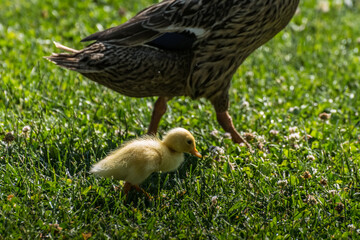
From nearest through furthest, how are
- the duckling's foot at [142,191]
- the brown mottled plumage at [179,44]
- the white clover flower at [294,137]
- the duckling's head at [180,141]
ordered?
the duckling's foot at [142,191], the duckling's head at [180,141], the brown mottled plumage at [179,44], the white clover flower at [294,137]

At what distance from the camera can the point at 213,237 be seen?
439 cm

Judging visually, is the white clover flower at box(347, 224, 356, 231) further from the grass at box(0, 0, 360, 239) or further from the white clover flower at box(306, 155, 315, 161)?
the white clover flower at box(306, 155, 315, 161)

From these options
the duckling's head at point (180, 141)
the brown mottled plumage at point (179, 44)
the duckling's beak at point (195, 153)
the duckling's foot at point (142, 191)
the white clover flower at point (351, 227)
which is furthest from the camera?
the brown mottled plumage at point (179, 44)

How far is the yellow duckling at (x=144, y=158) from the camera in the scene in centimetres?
480

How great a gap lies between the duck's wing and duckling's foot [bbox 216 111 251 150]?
36.3 inches

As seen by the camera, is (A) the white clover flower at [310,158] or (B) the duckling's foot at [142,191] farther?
(A) the white clover flower at [310,158]

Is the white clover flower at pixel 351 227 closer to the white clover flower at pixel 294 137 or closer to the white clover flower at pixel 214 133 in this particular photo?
the white clover flower at pixel 294 137

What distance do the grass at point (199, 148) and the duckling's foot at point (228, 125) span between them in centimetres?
14

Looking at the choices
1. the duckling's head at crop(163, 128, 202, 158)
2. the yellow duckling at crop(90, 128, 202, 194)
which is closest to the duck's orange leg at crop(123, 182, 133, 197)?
the yellow duckling at crop(90, 128, 202, 194)

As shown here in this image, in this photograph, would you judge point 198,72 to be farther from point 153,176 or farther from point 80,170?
point 80,170

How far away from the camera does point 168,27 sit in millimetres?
5562

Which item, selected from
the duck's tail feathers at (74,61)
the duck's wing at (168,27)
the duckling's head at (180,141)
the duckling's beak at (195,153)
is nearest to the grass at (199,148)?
the duckling's beak at (195,153)

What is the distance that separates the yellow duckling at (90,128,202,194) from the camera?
4801 millimetres

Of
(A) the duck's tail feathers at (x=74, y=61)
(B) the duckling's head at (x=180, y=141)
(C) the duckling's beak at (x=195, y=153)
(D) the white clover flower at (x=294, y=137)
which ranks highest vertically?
(A) the duck's tail feathers at (x=74, y=61)
